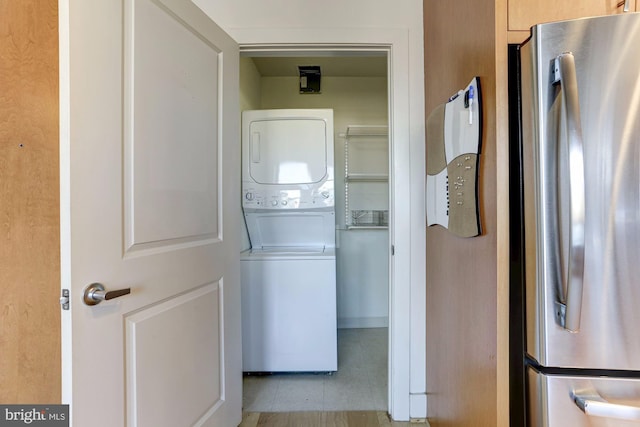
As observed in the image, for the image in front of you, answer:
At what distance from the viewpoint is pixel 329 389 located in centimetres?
194

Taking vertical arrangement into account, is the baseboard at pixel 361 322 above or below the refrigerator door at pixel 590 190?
below

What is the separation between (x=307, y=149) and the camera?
228 cm

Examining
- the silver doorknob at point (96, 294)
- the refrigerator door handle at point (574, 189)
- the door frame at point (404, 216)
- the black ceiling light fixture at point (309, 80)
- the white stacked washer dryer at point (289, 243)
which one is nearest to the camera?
the refrigerator door handle at point (574, 189)

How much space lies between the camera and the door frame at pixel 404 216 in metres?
Answer: 1.61

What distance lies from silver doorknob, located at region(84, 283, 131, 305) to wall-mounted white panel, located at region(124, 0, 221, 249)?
167mm

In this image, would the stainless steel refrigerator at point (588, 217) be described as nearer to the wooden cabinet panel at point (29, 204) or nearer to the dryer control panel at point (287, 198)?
the wooden cabinet panel at point (29, 204)

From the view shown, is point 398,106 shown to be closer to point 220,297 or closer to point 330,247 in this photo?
point 330,247

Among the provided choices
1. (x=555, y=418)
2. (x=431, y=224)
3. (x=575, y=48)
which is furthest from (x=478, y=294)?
(x=575, y=48)

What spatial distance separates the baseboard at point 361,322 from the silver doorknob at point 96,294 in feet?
8.11

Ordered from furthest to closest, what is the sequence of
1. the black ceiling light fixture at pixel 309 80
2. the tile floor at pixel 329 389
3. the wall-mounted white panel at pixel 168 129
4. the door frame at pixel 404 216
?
the black ceiling light fixture at pixel 309 80
the tile floor at pixel 329 389
the door frame at pixel 404 216
the wall-mounted white panel at pixel 168 129

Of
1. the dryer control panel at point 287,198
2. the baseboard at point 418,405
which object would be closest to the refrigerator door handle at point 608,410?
the baseboard at point 418,405

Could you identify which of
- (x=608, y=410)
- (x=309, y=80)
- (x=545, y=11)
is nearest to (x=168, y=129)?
(x=545, y=11)

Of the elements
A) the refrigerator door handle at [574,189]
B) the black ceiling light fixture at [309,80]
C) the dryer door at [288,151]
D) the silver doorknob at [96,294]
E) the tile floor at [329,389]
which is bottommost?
the tile floor at [329,389]

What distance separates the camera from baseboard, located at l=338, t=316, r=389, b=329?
9.89 ft
